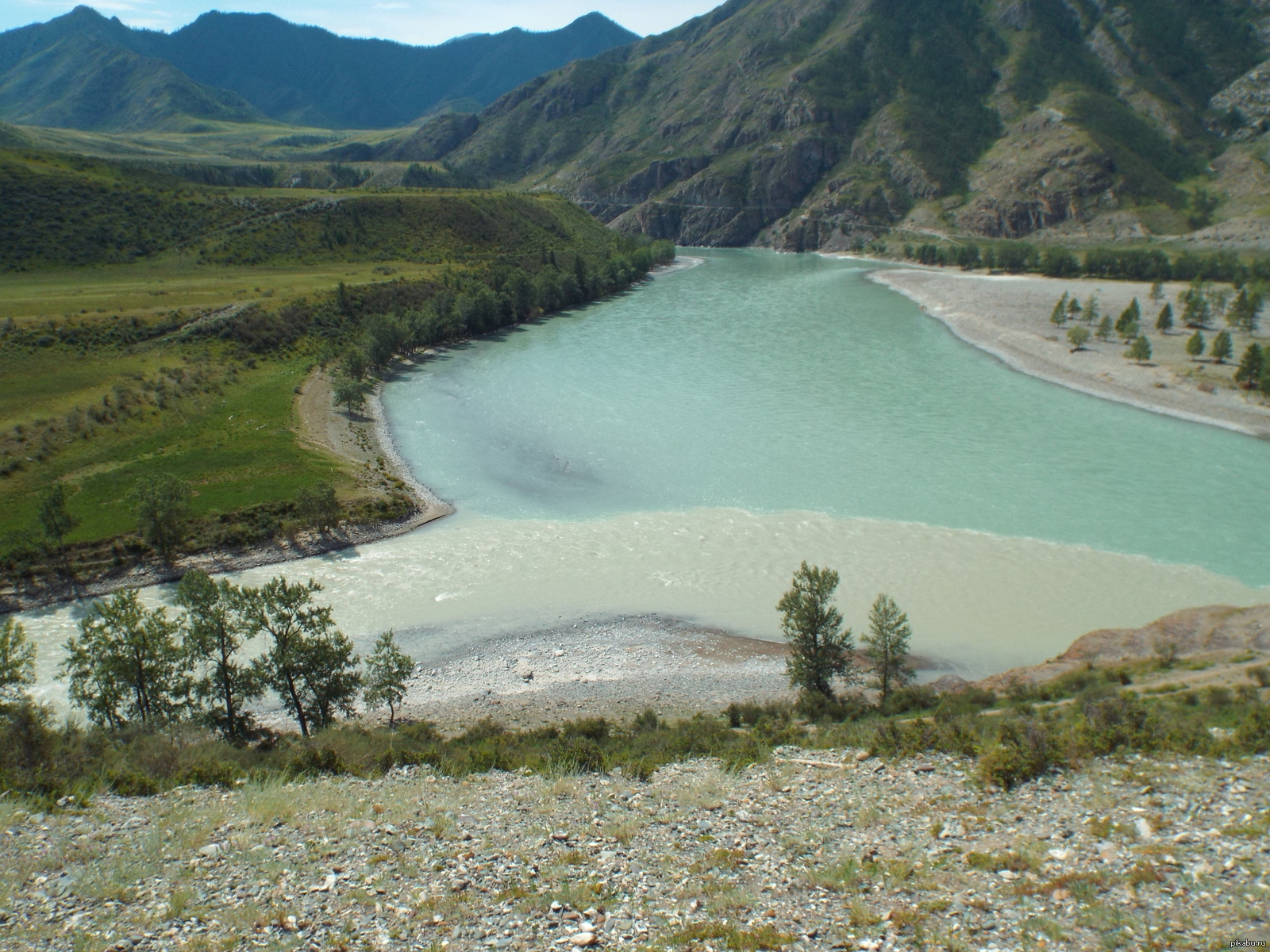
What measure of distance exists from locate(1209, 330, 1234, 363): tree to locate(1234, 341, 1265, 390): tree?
7.46 meters

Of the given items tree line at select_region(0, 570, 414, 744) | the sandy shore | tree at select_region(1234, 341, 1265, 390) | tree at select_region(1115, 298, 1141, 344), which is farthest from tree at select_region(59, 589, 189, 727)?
tree at select_region(1115, 298, 1141, 344)

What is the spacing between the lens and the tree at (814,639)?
23344mm

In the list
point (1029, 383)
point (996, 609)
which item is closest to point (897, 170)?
point (1029, 383)

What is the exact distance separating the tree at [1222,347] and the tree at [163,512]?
78.1m

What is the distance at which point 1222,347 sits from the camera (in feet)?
211

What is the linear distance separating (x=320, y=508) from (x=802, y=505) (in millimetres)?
24525

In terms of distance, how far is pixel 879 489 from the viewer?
41594 mm

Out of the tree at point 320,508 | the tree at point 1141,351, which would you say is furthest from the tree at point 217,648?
the tree at point 1141,351

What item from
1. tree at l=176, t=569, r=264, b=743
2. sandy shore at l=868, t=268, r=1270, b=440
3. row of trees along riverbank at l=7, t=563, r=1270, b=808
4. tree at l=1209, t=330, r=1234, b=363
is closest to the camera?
row of trees along riverbank at l=7, t=563, r=1270, b=808

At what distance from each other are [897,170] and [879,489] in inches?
6831

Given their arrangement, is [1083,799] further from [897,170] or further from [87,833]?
[897,170]

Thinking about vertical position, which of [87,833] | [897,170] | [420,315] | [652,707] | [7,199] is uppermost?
[897,170]

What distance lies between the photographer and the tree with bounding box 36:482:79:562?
31.5 m

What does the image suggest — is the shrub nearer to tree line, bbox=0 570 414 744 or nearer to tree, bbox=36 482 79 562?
tree line, bbox=0 570 414 744
